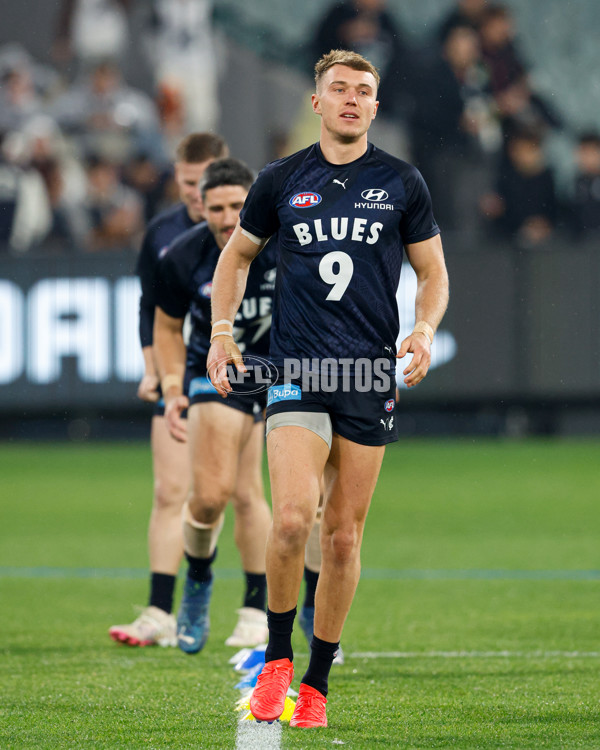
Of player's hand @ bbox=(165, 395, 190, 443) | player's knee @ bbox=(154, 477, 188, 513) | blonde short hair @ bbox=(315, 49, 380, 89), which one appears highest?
blonde short hair @ bbox=(315, 49, 380, 89)

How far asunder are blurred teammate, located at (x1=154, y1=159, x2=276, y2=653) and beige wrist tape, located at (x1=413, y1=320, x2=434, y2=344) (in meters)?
1.42

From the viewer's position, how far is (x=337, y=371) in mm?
4688

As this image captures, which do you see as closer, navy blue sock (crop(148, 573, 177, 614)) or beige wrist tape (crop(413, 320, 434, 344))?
beige wrist tape (crop(413, 320, 434, 344))

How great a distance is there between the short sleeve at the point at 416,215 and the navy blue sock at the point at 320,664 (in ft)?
5.02

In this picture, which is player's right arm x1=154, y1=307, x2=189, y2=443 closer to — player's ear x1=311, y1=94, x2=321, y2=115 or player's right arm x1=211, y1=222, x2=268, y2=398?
player's right arm x1=211, y1=222, x2=268, y2=398

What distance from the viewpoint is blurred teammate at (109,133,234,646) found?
A: 257 inches

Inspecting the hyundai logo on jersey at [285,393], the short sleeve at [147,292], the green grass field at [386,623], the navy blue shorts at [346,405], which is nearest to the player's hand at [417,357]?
the navy blue shorts at [346,405]

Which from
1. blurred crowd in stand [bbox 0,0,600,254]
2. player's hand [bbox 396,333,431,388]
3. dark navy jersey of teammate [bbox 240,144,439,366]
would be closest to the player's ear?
dark navy jersey of teammate [bbox 240,144,439,366]

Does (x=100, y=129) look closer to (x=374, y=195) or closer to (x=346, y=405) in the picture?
(x=374, y=195)

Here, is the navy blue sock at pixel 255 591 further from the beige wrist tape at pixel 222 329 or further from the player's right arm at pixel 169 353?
the beige wrist tape at pixel 222 329

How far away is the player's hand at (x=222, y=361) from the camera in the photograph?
15.5ft

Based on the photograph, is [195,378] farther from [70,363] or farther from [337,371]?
[70,363]

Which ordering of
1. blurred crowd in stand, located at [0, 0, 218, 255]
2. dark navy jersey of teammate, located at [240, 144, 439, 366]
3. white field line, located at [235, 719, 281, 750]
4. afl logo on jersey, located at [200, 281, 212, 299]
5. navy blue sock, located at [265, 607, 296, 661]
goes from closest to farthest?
1. white field line, located at [235, 719, 281, 750]
2. navy blue sock, located at [265, 607, 296, 661]
3. dark navy jersey of teammate, located at [240, 144, 439, 366]
4. afl logo on jersey, located at [200, 281, 212, 299]
5. blurred crowd in stand, located at [0, 0, 218, 255]

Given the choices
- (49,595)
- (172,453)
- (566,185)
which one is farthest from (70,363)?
(172,453)
